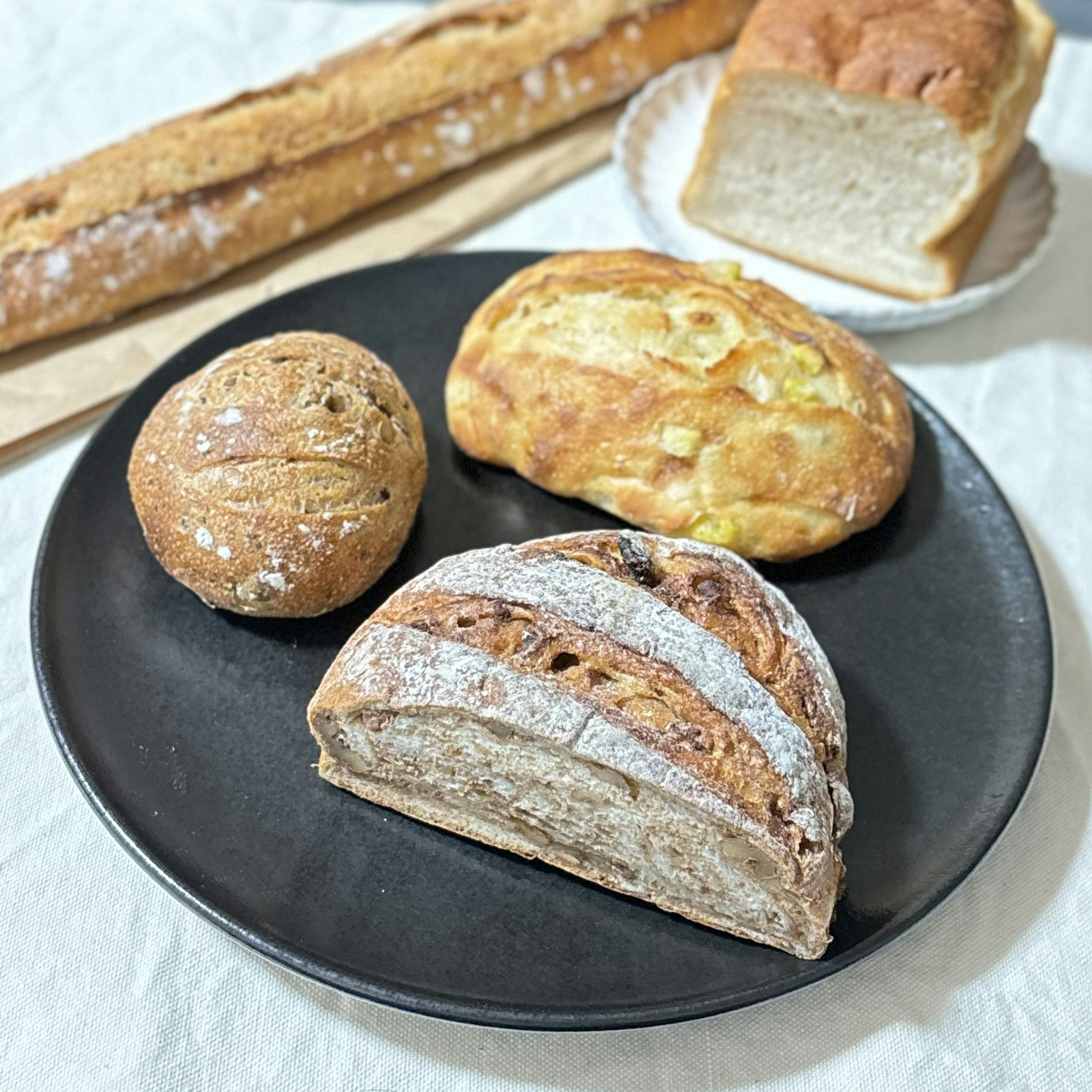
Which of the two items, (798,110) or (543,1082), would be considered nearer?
(543,1082)

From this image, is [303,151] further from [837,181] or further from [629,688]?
[629,688]

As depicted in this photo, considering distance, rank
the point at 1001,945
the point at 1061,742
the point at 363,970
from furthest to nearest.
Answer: the point at 1061,742
the point at 1001,945
the point at 363,970

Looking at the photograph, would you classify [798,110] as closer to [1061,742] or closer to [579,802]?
[1061,742]

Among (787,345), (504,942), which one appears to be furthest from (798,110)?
(504,942)

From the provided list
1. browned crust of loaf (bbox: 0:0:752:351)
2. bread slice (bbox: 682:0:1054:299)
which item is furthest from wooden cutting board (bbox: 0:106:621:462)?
bread slice (bbox: 682:0:1054:299)

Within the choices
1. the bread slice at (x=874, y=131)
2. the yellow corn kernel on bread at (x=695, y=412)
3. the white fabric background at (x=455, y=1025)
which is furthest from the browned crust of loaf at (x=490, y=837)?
the bread slice at (x=874, y=131)

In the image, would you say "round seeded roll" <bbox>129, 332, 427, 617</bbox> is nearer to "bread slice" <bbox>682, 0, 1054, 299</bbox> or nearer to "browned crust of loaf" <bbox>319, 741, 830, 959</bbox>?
"browned crust of loaf" <bbox>319, 741, 830, 959</bbox>

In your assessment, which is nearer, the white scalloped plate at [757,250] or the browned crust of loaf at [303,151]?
the browned crust of loaf at [303,151]

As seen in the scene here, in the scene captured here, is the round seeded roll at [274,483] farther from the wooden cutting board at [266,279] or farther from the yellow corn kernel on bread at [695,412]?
the wooden cutting board at [266,279]
